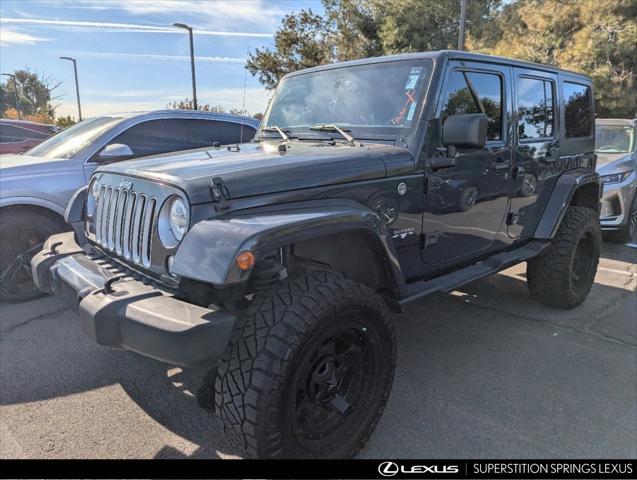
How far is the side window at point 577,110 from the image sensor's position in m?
4.33

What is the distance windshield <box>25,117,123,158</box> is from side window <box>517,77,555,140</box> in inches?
156

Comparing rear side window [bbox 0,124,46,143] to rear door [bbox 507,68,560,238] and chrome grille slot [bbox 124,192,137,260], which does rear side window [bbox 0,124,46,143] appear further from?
rear door [bbox 507,68,560,238]

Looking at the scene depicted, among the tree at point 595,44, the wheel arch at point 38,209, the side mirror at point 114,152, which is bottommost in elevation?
the wheel arch at point 38,209

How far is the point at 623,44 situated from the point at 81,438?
1613 cm

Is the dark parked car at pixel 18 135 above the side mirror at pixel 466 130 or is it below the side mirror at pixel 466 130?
above

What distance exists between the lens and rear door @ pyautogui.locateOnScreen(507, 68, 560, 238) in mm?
3736

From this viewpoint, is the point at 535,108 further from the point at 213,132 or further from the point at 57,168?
the point at 57,168

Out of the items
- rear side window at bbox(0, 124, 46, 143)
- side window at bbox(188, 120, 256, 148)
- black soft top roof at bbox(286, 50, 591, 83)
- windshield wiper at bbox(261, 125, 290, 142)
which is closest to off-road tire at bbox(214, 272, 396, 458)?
windshield wiper at bbox(261, 125, 290, 142)

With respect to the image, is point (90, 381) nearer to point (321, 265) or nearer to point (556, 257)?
point (321, 265)

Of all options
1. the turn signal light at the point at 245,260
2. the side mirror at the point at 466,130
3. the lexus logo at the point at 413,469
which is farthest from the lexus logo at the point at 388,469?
the side mirror at the point at 466,130

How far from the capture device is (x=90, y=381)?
311 cm

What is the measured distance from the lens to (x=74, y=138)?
514 cm

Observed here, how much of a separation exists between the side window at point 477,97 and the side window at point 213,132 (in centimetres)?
320

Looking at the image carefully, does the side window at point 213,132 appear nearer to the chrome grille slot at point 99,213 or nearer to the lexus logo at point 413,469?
the chrome grille slot at point 99,213
